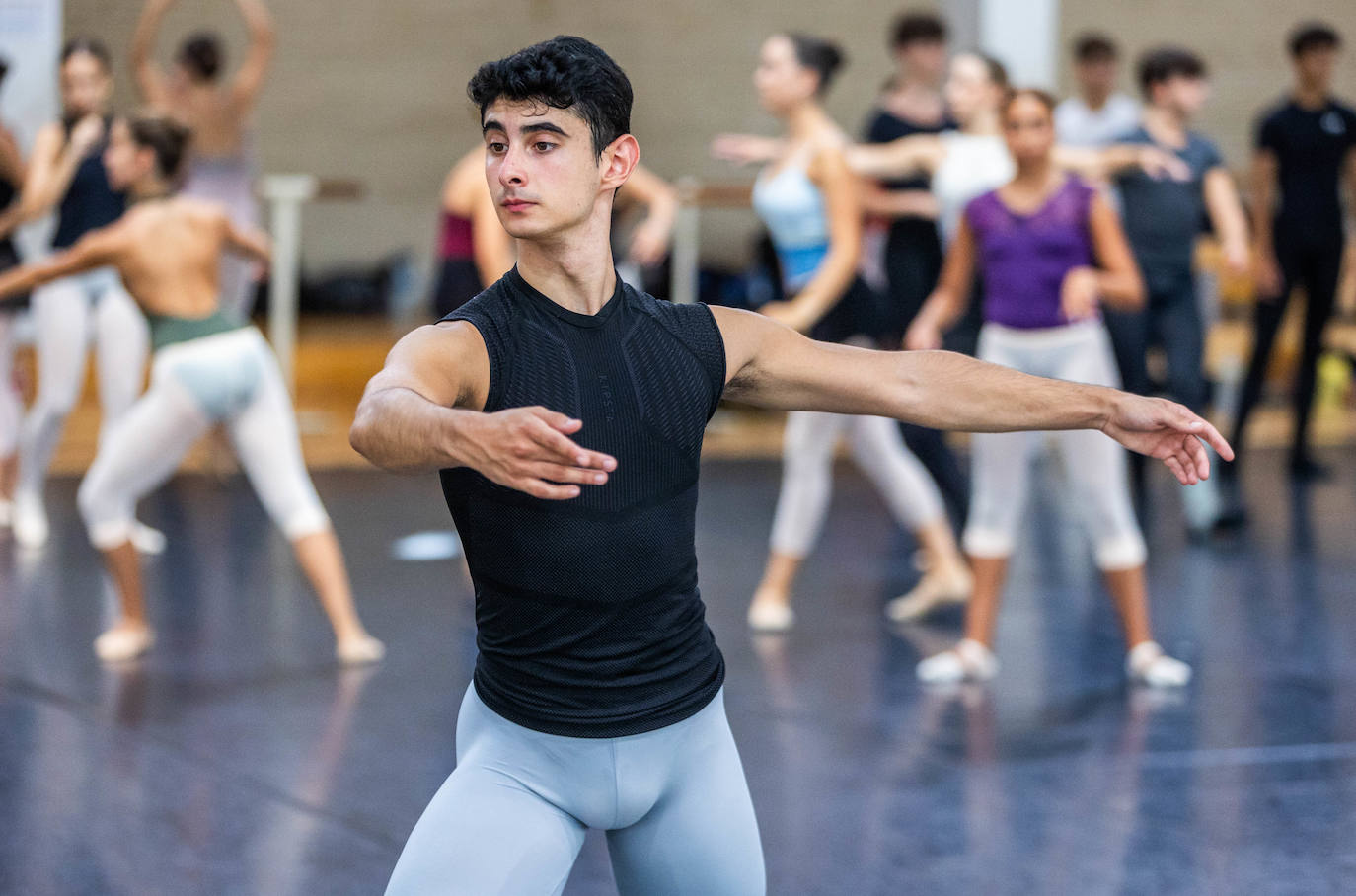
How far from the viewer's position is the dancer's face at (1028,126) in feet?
14.4

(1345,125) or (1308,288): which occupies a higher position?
(1345,125)

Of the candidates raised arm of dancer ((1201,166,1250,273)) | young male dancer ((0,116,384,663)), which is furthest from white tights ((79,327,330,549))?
→ raised arm of dancer ((1201,166,1250,273))

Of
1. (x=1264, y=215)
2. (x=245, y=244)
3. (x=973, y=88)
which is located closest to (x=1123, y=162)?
(x=973, y=88)

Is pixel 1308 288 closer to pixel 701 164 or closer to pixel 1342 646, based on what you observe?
pixel 1342 646

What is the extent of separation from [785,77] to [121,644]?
98.1 inches

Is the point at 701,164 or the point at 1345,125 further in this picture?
the point at 701,164

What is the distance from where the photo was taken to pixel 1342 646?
511 centimetres

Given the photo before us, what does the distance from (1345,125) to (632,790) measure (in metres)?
6.27

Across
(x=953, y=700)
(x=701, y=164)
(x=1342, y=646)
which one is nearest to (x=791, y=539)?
(x=953, y=700)

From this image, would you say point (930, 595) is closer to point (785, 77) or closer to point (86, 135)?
point (785, 77)

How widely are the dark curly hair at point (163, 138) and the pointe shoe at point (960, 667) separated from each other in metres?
2.50

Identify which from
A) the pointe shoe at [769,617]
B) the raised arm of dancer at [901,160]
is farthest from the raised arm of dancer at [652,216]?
the pointe shoe at [769,617]

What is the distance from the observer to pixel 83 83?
625cm

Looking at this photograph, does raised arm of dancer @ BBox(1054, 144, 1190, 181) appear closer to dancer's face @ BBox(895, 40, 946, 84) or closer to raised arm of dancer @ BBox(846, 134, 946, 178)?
raised arm of dancer @ BBox(846, 134, 946, 178)
